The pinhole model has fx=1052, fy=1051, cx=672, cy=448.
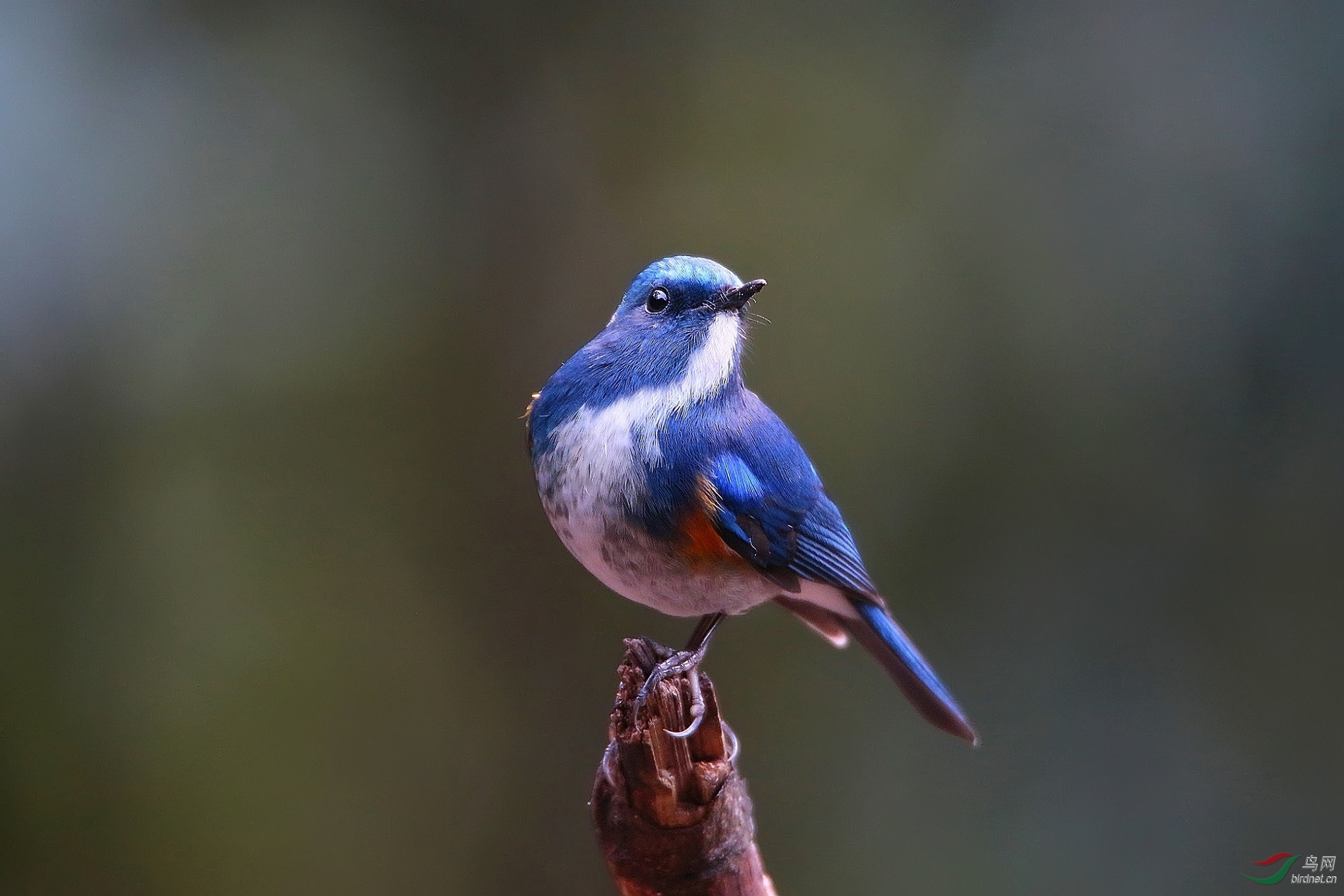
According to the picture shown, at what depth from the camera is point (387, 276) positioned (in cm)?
329

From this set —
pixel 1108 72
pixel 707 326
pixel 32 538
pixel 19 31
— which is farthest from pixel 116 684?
pixel 1108 72

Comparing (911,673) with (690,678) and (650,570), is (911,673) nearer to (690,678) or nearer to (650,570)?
(690,678)

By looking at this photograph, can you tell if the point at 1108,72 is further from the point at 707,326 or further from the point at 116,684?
the point at 116,684

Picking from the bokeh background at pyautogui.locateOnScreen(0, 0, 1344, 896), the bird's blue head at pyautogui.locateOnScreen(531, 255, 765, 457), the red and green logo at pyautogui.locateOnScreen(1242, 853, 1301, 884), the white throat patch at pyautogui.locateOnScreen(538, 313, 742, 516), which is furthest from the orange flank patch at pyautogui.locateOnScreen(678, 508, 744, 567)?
the red and green logo at pyautogui.locateOnScreen(1242, 853, 1301, 884)

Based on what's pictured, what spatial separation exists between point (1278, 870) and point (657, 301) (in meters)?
2.50

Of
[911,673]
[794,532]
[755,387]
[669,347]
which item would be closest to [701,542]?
[794,532]

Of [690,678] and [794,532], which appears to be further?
[794,532]

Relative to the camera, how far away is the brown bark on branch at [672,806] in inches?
67.5

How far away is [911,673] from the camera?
7.13ft

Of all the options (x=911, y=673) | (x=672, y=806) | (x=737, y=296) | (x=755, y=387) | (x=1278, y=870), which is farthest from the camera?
(x=755, y=387)

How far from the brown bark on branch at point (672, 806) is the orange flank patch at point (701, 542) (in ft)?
0.67

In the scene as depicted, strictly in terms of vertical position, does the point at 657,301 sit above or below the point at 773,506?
above

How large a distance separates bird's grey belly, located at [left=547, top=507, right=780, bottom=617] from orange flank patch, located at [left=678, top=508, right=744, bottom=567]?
1cm

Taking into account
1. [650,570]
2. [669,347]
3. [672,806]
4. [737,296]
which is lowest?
[672,806]
